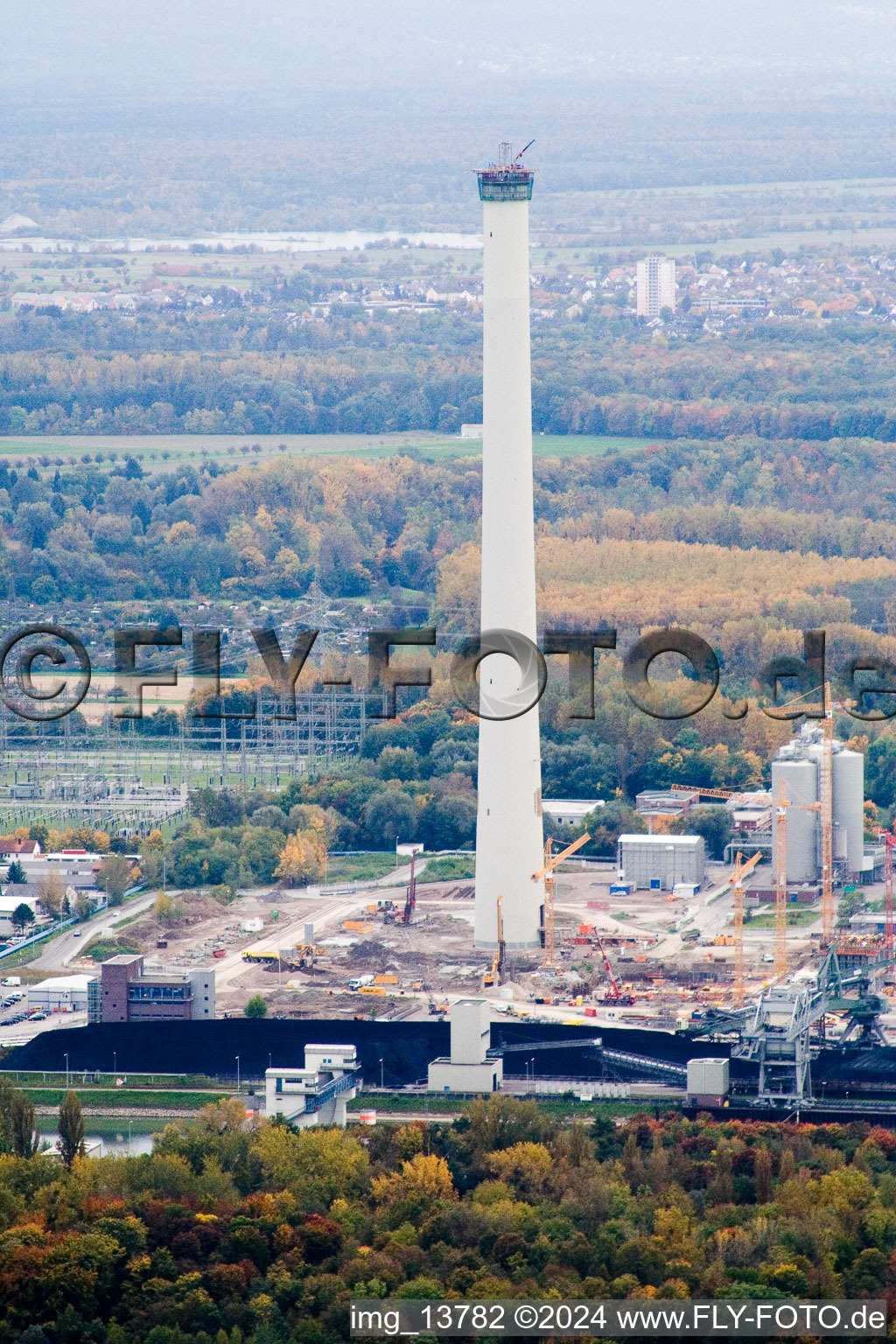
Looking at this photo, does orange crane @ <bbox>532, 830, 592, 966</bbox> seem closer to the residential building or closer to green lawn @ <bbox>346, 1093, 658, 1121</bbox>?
the residential building

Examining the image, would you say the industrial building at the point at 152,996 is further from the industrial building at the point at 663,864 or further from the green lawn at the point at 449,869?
the industrial building at the point at 663,864

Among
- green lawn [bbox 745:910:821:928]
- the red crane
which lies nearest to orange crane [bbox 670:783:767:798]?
the red crane

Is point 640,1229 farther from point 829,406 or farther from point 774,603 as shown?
point 829,406

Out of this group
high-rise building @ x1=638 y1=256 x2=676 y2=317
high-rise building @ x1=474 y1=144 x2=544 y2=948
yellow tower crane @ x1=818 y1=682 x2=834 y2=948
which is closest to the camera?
high-rise building @ x1=474 y1=144 x2=544 y2=948

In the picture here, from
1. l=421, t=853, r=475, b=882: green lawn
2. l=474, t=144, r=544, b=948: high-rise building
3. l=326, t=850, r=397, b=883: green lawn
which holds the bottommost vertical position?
l=326, t=850, r=397, b=883: green lawn

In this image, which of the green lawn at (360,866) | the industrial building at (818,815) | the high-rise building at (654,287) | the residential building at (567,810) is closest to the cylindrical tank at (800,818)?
the industrial building at (818,815)

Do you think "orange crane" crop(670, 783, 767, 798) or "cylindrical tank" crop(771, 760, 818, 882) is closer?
"cylindrical tank" crop(771, 760, 818, 882)

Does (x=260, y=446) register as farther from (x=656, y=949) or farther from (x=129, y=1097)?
(x=129, y=1097)
